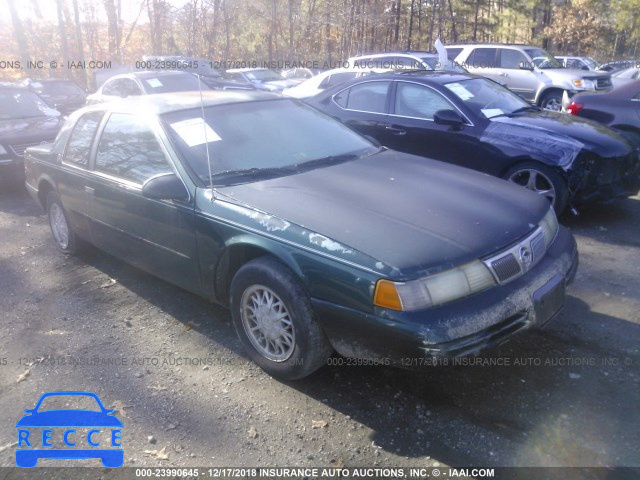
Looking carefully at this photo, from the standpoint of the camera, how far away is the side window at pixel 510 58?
13858 mm

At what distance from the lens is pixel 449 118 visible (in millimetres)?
5945

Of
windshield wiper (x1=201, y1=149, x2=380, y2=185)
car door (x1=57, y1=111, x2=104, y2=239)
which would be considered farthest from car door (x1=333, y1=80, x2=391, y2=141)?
car door (x1=57, y1=111, x2=104, y2=239)

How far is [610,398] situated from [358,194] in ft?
5.82

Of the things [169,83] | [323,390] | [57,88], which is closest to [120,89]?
[169,83]

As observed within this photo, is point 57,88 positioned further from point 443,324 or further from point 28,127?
point 443,324

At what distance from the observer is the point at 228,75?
16.5 m

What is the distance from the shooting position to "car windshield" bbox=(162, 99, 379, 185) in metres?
3.69

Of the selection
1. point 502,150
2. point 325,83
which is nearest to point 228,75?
point 325,83

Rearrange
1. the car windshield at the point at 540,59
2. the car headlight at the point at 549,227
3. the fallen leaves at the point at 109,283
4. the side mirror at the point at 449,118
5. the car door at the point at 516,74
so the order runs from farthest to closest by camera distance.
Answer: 1. the car windshield at the point at 540,59
2. the car door at the point at 516,74
3. the side mirror at the point at 449,118
4. the fallen leaves at the point at 109,283
5. the car headlight at the point at 549,227

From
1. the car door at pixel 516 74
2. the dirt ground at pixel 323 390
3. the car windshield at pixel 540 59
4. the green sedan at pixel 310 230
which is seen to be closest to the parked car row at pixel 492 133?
the dirt ground at pixel 323 390

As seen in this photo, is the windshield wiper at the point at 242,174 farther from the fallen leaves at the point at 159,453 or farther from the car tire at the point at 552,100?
the car tire at the point at 552,100

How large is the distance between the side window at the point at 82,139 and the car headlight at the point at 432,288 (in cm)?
304

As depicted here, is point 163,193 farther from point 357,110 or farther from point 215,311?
point 357,110

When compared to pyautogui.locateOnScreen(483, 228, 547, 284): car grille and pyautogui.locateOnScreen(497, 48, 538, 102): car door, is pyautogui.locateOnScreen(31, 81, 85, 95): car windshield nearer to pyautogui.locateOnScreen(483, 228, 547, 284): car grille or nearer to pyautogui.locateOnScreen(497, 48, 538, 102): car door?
pyautogui.locateOnScreen(497, 48, 538, 102): car door
